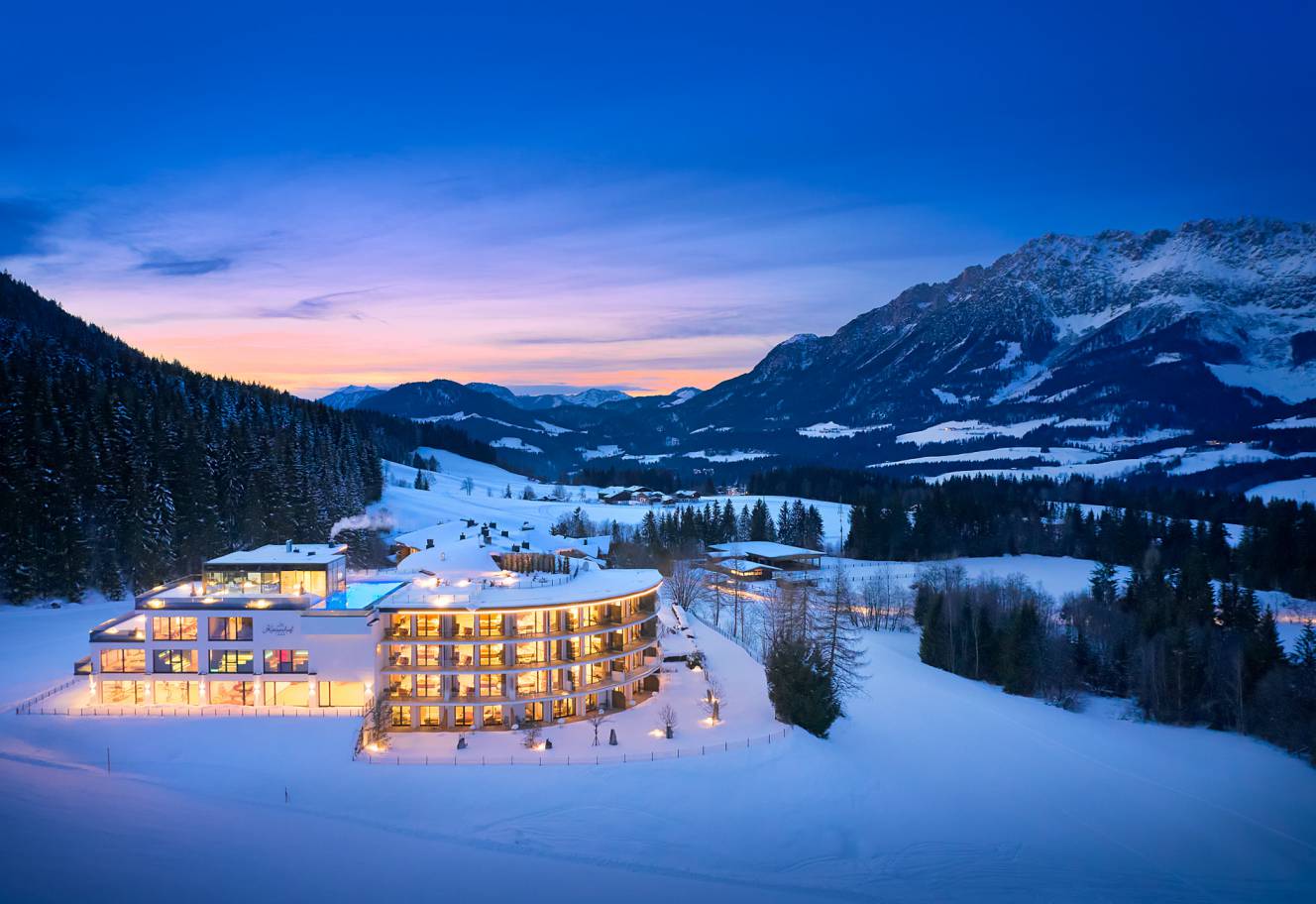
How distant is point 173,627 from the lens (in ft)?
125

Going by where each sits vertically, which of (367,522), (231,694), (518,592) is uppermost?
(518,592)

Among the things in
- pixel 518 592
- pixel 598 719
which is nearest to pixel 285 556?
pixel 518 592

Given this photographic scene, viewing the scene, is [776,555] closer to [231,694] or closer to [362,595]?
[362,595]

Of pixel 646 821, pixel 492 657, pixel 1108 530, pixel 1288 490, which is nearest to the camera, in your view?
pixel 646 821

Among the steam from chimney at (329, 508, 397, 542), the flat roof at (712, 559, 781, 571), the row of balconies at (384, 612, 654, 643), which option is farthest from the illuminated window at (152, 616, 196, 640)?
the flat roof at (712, 559, 781, 571)

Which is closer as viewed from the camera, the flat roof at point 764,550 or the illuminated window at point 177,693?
the illuminated window at point 177,693

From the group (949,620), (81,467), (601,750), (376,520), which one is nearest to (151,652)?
(601,750)

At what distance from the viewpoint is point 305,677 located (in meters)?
37.7

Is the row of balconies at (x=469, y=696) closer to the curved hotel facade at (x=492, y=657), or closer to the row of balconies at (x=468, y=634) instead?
the curved hotel facade at (x=492, y=657)

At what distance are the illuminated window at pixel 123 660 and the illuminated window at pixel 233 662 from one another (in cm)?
334

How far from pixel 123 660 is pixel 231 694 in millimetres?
5406

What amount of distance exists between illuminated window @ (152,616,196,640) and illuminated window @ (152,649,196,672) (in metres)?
0.70

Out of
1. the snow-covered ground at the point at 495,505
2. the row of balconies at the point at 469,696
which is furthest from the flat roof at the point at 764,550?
the row of balconies at the point at 469,696

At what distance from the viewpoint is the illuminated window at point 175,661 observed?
37.8m
